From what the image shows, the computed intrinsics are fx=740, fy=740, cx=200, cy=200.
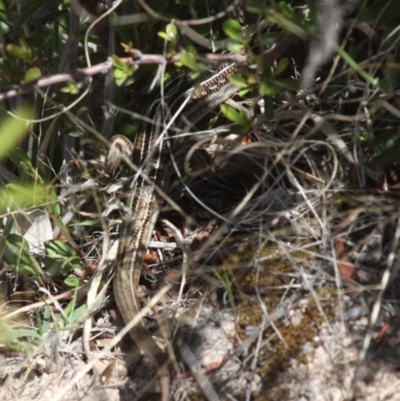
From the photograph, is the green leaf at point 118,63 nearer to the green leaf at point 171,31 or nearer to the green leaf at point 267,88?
the green leaf at point 171,31

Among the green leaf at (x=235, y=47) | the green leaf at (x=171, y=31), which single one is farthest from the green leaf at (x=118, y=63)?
the green leaf at (x=235, y=47)

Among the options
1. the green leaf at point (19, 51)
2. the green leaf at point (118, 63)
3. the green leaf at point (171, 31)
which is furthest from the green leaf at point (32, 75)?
the green leaf at point (171, 31)

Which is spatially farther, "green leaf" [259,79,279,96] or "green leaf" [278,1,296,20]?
"green leaf" [259,79,279,96]

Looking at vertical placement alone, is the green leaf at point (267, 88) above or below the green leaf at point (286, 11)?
below

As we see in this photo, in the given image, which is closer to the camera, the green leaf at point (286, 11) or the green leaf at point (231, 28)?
the green leaf at point (286, 11)

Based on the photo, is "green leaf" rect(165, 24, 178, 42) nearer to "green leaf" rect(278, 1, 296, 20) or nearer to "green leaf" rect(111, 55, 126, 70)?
"green leaf" rect(111, 55, 126, 70)

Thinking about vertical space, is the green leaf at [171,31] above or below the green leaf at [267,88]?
above

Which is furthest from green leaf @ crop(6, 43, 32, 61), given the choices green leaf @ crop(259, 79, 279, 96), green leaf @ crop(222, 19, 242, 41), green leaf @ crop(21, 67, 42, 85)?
green leaf @ crop(259, 79, 279, 96)

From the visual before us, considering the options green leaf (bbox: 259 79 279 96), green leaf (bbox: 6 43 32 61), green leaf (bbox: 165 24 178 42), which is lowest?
green leaf (bbox: 259 79 279 96)

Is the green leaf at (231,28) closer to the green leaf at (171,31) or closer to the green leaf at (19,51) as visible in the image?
the green leaf at (171,31)

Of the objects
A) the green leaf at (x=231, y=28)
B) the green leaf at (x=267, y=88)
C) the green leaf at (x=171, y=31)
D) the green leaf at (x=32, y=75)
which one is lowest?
the green leaf at (x=267, y=88)

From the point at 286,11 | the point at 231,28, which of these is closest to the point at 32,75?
the point at 231,28

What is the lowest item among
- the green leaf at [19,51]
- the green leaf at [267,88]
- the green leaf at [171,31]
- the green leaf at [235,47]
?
the green leaf at [267,88]

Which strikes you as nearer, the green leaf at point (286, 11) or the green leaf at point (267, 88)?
the green leaf at point (286, 11)
